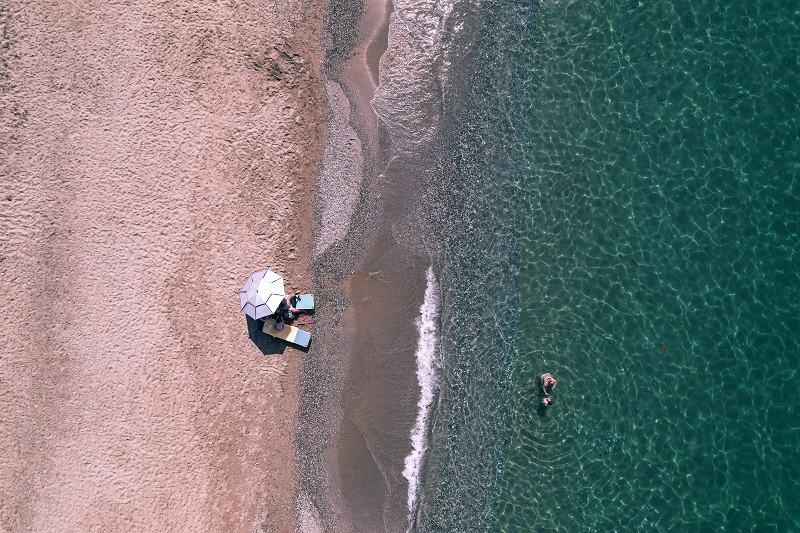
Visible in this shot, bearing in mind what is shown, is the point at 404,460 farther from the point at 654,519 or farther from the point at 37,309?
the point at 37,309

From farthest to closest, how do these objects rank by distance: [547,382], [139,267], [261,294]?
1. [547,382]
2. [139,267]
3. [261,294]

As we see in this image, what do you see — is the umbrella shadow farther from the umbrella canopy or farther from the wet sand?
the wet sand

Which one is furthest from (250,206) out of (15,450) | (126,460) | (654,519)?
(654,519)

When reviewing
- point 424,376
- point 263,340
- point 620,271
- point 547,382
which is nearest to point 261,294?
point 263,340

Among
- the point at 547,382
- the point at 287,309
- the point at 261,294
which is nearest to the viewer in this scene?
the point at 261,294

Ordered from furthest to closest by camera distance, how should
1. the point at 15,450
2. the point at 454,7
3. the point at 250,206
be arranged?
the point at 454,7 → the point at 250,206 → the point at 15,450

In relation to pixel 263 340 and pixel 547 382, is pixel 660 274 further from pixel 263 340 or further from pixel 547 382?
pixel 263 340
